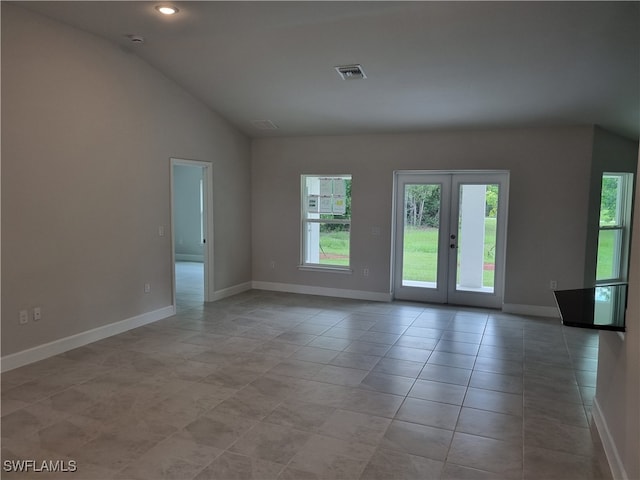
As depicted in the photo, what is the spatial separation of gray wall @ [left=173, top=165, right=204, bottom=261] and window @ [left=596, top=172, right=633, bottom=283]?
316 inches

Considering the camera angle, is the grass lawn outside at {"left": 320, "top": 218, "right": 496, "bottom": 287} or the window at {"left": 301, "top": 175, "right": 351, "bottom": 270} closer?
the grass lawn outside at {"left": 320, "top": 218, "right": 496, "bottom": 287}

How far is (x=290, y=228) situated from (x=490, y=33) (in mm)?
4317

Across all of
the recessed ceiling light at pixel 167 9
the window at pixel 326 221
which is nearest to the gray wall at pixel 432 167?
the window at pixel 326 221

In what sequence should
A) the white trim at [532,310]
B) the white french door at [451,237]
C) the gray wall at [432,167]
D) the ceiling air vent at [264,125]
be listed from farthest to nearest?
the ceiling air vent at [264,125], the white french door at [451,237], the white trim at [532,310], the gray wall at [432,167]

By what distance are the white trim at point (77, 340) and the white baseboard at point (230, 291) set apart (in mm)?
953

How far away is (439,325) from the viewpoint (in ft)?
18.1

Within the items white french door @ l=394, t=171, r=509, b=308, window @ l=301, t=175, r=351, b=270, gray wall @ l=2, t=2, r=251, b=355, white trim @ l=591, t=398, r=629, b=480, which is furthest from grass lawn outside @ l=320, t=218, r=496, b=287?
white trim @ l=591, t=398, r=629, b=480

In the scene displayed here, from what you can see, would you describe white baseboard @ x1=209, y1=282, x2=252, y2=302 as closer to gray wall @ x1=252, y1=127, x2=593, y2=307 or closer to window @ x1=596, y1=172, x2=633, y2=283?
gray wall @ x1=252, y1=127, x2=593, y2=307

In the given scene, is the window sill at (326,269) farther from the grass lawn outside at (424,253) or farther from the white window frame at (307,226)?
the grass lawn outside at (424,253)

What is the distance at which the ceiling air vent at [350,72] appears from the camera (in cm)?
471

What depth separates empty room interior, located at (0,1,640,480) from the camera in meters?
2.86

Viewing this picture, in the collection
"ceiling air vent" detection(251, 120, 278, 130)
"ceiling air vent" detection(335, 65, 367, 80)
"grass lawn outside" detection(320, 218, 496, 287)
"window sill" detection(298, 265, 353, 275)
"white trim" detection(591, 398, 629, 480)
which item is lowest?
"white trim" detection(591, 398, 629, 480)

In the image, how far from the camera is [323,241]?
24.0ft

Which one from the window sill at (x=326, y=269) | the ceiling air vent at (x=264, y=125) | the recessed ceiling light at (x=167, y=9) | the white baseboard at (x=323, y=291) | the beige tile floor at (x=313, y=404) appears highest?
the recessed ceiling light at (x=167, y=9)
